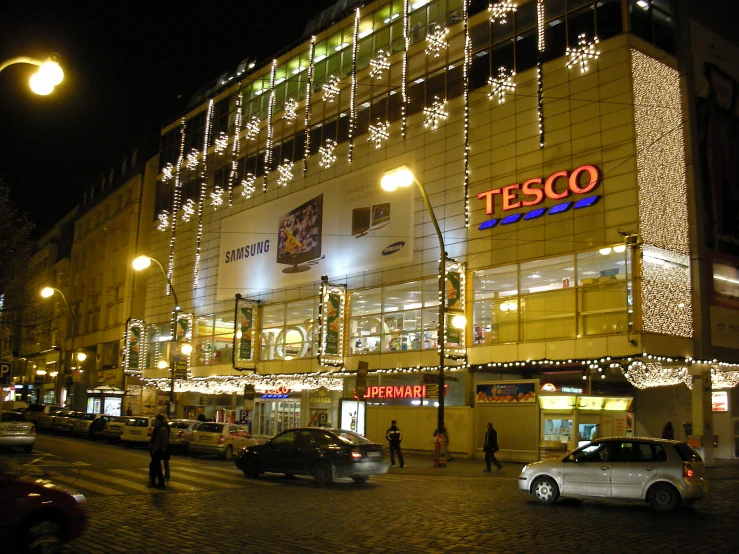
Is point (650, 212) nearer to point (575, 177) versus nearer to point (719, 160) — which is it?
point (575, 177)

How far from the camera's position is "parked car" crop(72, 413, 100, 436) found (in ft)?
130

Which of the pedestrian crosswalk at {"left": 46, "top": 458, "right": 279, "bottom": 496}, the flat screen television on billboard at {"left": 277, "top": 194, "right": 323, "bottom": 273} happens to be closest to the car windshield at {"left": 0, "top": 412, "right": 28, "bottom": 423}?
the pedestrian crosswalk at {"left": 46, "top": 458, "right": 279, "bottom": 496}

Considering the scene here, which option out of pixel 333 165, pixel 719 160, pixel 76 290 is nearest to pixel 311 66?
pixel 333 165

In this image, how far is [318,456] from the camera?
62.8 feet

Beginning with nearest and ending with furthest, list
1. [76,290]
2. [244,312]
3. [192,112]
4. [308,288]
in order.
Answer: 1. [308,288]
2. [244,312]
3. [192,112]
4. [76,290]

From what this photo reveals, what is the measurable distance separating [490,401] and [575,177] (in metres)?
9.72

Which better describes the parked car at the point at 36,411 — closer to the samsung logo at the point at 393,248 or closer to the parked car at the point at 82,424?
the parked car at the point at 82,424

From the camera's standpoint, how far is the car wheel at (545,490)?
49.9ft

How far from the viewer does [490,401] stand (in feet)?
98.3

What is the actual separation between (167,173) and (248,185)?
13092mm

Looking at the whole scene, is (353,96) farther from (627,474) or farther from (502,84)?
(627,474)

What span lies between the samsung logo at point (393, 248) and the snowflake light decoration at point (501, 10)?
422 inches

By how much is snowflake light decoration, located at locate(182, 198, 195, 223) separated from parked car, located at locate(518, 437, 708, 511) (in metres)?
39.8

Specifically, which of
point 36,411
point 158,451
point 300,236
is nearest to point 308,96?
point 300,236
